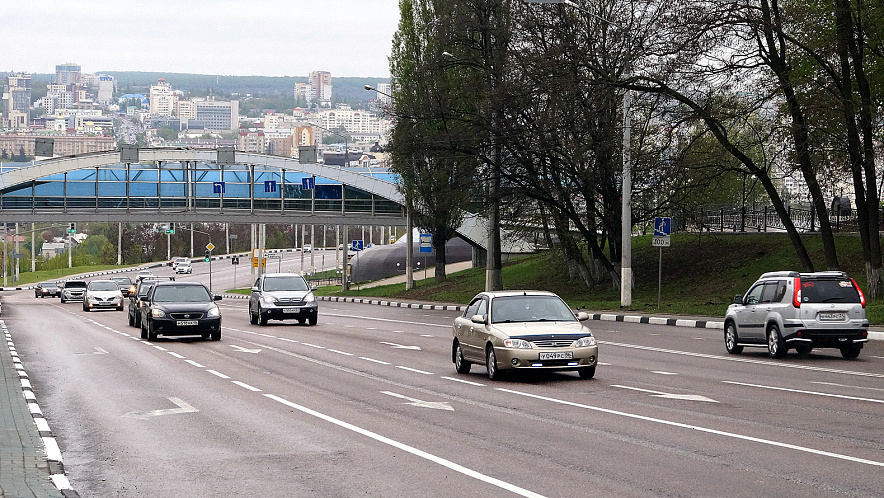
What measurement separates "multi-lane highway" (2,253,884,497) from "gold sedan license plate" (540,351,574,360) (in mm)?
419

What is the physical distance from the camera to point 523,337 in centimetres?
1788

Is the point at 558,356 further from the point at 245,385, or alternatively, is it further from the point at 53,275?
the point at 53,275

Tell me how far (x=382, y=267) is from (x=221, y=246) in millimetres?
93722

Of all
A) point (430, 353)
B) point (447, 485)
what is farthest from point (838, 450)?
point (430, 353)

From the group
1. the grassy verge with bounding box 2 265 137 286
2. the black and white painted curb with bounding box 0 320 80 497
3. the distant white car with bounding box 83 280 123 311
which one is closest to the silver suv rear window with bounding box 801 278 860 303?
the black and white painted curb with bounding box 0 320 80 497

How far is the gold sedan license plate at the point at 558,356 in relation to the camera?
17750mm

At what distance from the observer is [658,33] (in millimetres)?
35906

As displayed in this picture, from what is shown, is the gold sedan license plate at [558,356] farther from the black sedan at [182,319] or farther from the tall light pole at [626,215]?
the tall light pole at [626,215]

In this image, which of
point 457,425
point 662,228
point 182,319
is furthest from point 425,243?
point 457,425

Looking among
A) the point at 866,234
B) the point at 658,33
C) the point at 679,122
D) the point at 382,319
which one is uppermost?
the point at 658,33

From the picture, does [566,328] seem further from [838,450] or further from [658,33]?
[658,33]

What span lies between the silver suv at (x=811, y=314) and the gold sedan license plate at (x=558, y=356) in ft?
20.0

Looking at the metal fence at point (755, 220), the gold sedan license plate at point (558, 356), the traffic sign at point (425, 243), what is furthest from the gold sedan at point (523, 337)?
the traffic sign at point (425, 243)

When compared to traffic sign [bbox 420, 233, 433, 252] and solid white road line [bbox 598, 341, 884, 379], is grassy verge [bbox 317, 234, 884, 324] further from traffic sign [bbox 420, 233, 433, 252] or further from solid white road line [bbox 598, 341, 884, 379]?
solid white road line [bbox 598, 341, 884, 379]
